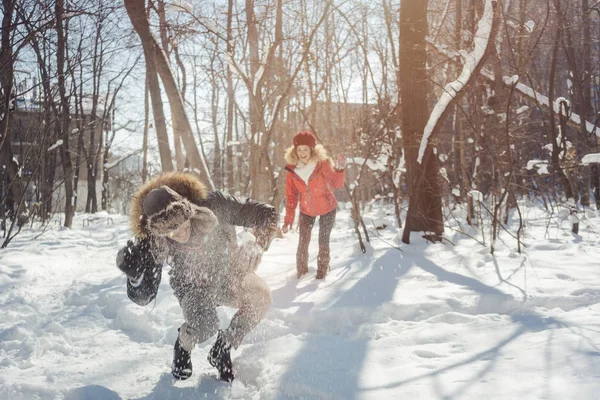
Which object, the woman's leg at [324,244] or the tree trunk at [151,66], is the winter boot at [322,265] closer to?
the woman's leg at [324,244]

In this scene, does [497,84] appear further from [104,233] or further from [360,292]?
[104,233]

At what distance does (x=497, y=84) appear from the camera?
276 inches

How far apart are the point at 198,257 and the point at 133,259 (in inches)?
14.9

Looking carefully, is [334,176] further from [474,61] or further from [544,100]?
[544,100]

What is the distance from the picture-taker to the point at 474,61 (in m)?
5.09

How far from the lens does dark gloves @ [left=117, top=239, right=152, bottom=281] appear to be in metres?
2.30

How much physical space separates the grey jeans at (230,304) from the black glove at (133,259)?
39cm

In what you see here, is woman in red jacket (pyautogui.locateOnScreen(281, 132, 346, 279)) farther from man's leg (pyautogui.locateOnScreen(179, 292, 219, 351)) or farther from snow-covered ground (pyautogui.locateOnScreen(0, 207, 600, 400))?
man's leg (pyautogui.locateOnScreen(179, 292, 219, 351))

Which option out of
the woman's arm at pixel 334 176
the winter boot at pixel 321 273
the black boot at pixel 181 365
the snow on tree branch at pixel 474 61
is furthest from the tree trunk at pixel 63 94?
the snow on tree branch at pixel 474 61

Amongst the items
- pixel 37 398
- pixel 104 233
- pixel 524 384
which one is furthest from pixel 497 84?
pixel 104 233

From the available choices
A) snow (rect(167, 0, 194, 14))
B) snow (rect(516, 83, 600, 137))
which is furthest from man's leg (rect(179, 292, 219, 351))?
snow (rect(167, 0, 194, 14))

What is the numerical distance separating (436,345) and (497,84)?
5457mm

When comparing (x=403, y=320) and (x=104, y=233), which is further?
(x=104, y=233)

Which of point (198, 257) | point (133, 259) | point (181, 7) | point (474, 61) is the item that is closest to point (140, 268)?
point (133, 259)
